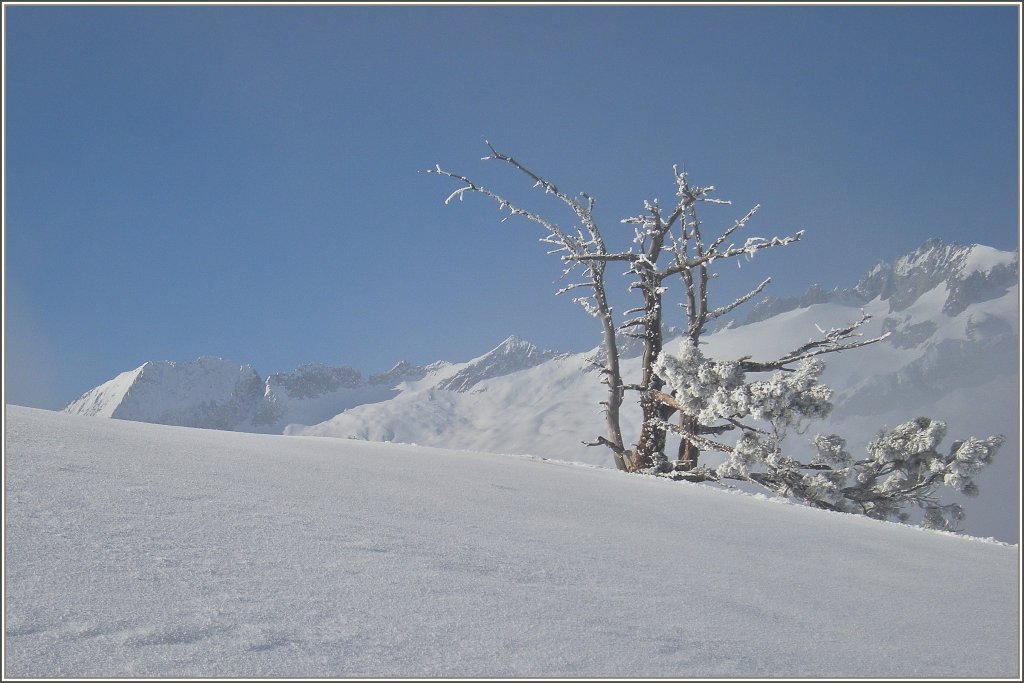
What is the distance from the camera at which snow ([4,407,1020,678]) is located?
5.06 feet

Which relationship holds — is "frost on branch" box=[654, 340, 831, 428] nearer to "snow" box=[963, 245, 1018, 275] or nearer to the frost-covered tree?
the frost-covered tree

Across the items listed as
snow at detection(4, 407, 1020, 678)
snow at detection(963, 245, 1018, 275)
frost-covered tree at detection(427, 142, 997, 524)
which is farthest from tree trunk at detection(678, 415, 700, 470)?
snow at detection(963, 245, 1018, 275)

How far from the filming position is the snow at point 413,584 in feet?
5.06

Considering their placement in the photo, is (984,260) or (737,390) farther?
(984,260)

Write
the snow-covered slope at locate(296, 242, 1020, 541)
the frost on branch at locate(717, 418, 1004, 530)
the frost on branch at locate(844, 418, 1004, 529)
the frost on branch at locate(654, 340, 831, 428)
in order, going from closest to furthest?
the frost on branch at locate(654, 340, 831, 428) < the frost on branch at locate(717, 418, 1004, 530) < the frost on branch at locate(844, 418, 1004, 529) < the snow-covered slope at locate(296, 242, 1020, 541)

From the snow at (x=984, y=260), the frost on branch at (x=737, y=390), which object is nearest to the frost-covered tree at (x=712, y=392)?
the frost on branch at (x=737, y=390)

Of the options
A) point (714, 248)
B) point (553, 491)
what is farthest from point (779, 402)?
point (553, 491)

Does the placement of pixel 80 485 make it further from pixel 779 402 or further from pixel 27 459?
pixel 779 402

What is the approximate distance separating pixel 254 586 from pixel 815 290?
7260 inches

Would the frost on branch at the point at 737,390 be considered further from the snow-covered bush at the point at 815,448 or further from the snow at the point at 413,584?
the snow at the point at 413,584

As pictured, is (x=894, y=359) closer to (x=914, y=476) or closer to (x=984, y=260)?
(x=984, y=260)

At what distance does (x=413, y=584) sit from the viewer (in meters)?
2.01

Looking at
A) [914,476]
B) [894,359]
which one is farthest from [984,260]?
[914,476]

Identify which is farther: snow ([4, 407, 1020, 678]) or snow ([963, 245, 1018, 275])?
snow ([963, 245, 1018, 275])
